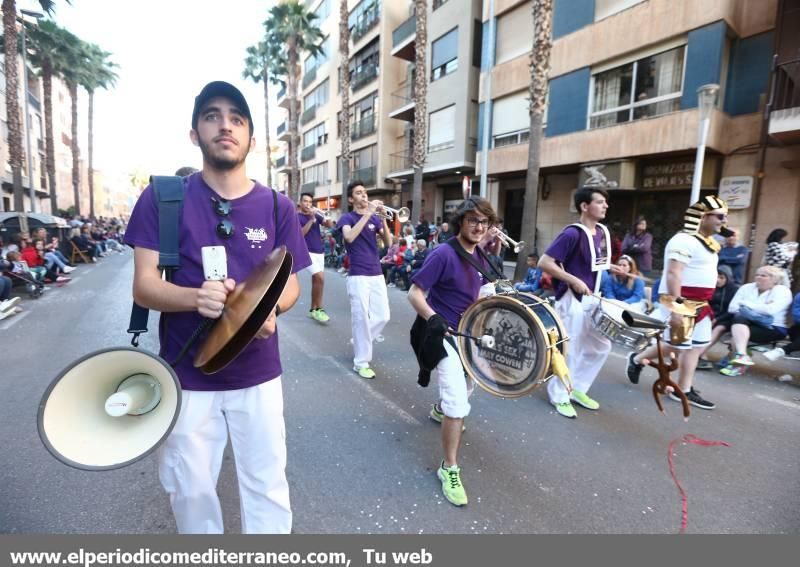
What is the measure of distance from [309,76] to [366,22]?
41.3ft

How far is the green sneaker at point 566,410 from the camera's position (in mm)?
3896

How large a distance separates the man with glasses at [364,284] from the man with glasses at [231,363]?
3.06m

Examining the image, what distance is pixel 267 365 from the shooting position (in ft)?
6.05

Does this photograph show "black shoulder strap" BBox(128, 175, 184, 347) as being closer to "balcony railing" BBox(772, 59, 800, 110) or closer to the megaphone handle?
the megaphone handle

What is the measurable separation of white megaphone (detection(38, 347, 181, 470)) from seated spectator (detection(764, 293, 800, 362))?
6723mm

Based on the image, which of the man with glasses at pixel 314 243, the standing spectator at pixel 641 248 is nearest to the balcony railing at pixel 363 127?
the standing spectator at pixel 641 248

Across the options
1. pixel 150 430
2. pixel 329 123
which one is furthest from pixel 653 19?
pixel 329 123

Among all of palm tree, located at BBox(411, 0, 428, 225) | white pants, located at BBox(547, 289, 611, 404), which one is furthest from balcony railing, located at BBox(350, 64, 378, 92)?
white pants, located at BBox(547, 289, 611, 404)

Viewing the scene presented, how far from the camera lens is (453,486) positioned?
2.69 meters

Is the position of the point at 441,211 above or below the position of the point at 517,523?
above

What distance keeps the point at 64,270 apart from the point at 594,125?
56.0 ft

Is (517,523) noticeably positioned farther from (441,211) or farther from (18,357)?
(441,211)

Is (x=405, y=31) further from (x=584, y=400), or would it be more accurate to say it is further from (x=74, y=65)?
(x=74, y=65)

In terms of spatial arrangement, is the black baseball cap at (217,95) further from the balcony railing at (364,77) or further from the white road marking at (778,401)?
the balcony railing at (364,77)
